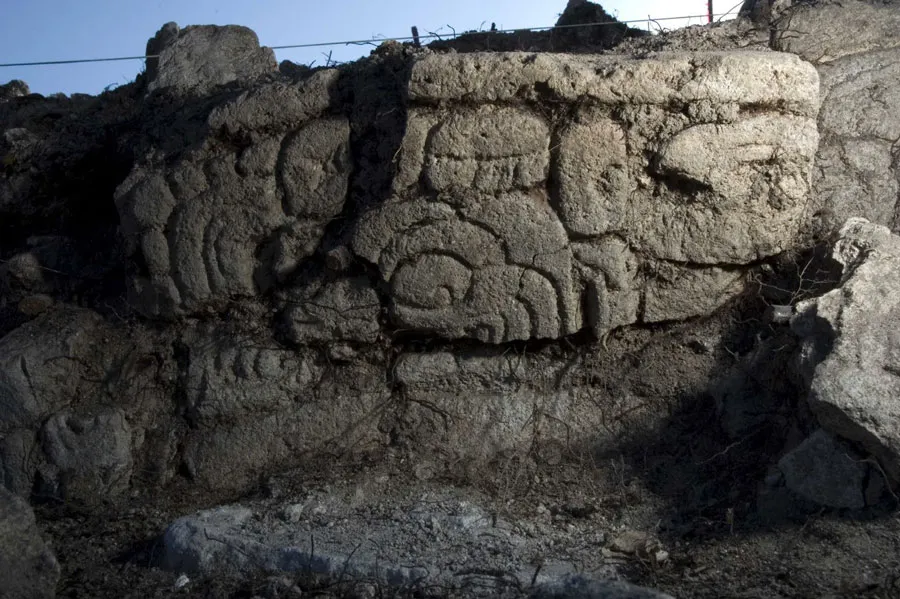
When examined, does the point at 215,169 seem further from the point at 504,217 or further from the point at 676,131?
the point at 676,131

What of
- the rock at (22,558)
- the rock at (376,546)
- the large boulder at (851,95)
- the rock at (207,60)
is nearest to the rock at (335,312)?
the rock at (376,546)

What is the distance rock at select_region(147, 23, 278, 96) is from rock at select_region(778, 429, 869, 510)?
3.07 metres

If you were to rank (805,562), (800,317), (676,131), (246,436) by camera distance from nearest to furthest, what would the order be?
(805,562), (800,317), (676,131), (246,436)

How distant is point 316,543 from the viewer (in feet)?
11.0

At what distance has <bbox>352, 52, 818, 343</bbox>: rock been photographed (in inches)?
145

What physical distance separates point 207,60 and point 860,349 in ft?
11.1

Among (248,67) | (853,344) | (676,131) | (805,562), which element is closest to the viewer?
(805,562)

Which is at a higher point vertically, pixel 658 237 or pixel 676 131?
pixel 676 131

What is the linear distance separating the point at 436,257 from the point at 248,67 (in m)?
1.81

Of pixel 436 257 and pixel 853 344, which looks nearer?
pixel 853 344

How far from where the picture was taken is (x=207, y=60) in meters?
4.91

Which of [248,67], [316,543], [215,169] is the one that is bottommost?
[316,543]

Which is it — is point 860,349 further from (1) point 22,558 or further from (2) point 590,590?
(1) point 22,558

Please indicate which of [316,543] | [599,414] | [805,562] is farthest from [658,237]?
[316,543]
